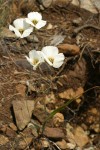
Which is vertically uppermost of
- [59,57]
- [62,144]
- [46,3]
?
[59,57]

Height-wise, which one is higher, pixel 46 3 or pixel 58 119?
pixel 46 3

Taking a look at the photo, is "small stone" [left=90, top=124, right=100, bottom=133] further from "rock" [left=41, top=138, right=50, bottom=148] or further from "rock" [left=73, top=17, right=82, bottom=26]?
"rock" [left=73, top=17, right=82, bottom=26]

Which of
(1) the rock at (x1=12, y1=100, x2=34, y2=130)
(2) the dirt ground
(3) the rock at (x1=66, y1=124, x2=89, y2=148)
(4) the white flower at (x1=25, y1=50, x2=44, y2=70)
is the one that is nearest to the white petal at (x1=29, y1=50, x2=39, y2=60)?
(4) the white flower at (x1=25, y1=50, x2=44, y2=70)

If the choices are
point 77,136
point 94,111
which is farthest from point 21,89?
point 94,111

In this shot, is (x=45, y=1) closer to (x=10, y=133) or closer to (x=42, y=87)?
(x=42, y=87)

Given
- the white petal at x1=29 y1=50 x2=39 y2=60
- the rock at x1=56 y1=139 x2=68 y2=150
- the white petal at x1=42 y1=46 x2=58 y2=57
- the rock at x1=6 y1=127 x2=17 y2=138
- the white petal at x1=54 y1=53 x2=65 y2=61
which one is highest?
the white petal at x1=29 y1=50 x2=39 y2=60

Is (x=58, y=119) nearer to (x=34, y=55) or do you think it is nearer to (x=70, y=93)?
(x=70, y=93)

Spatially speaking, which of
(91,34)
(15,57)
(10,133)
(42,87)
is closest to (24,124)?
(10,133)
